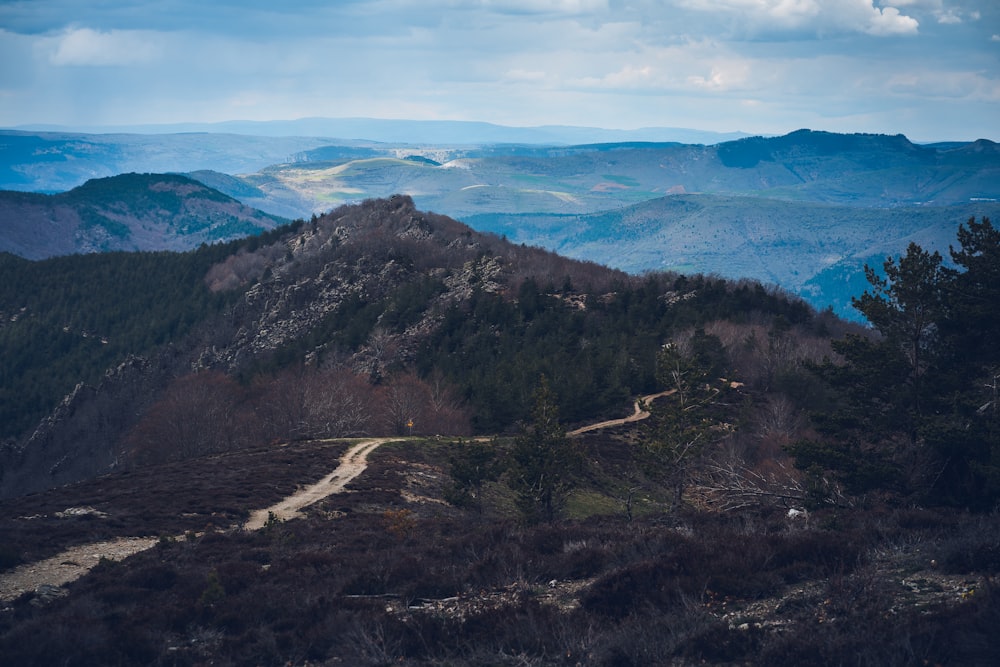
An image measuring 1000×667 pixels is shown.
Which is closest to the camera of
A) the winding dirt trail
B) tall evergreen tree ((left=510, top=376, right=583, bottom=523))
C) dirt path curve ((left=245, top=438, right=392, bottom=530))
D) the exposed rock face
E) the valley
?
the valley

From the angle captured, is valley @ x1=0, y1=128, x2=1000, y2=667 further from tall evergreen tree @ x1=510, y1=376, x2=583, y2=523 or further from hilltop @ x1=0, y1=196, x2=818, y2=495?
hilltop @ x1=0, y1=196, x2=818, y2=495

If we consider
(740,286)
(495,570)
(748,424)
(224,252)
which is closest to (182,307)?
(224,252)

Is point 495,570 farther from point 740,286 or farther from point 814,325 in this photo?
point 740,286

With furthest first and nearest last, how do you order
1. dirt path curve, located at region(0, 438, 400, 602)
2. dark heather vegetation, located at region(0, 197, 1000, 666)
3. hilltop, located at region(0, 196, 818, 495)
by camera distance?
hilltop, located at region(0, 196, 818, 495), dirt path curve, located at region(0, 438, 400, 602), dark heather vegetation, located at region(0, 197, 1000, 666)

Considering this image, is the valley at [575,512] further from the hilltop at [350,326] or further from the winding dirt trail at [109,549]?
the hilltop at [350,326]

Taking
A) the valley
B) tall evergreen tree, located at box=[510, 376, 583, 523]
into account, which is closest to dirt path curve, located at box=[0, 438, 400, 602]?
the valley

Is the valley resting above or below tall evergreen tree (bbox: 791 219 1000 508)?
below

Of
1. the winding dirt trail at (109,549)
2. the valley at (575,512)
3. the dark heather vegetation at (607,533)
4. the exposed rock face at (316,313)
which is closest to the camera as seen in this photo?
the dark heather vegetation at (607,533)

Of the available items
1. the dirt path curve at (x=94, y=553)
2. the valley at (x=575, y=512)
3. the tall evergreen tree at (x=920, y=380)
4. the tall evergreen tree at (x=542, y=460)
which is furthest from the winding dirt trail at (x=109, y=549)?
the tall evergreen tree at (x=920, y=380)

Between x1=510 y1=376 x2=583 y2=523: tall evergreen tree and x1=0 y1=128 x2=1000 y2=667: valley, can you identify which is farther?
x1=510 y1=376 x2=583 y2=523: tall evergreen tree
